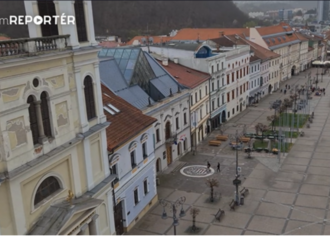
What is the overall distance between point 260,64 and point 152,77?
3969 centimetres

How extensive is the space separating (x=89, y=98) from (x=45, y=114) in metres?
3.69

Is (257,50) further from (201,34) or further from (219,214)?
(219,214)

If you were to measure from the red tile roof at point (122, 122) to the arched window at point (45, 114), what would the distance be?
22.5ft

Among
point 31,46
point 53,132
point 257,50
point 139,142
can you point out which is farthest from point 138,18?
point 31,46

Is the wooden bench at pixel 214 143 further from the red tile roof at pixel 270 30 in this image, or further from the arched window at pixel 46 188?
the red tile roof at pixel 270 30

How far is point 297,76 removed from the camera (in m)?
104

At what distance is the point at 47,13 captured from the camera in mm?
19734

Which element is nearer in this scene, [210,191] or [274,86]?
[210,191]

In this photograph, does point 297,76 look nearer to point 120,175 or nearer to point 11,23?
point 120,175

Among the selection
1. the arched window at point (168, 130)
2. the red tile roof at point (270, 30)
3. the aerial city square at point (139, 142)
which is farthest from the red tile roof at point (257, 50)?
the arched window at point (168, 130)

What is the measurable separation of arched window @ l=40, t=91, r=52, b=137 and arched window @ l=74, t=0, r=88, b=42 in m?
4.04

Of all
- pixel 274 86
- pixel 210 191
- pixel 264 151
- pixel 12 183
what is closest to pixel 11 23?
pixel 12 183

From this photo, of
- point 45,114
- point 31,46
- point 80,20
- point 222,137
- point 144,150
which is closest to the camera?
point 31,46

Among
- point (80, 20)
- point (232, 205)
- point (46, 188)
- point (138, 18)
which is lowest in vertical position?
point (232, 205)
